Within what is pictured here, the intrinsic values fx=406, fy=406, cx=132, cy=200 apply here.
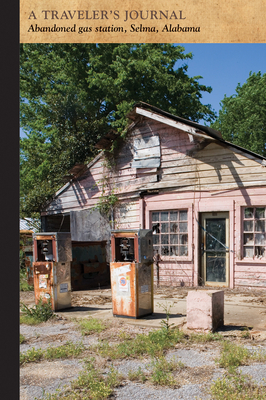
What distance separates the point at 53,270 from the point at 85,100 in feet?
46.1

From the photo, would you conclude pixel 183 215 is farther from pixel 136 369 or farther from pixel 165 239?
pixel 136 369

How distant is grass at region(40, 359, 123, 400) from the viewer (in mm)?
3887

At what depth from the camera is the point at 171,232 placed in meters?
12.1

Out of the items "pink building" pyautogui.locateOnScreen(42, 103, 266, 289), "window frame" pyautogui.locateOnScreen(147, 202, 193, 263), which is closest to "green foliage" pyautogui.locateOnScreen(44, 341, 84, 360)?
"pink building" pyautogui.locateOnScreen(42, 103, 266, 289)

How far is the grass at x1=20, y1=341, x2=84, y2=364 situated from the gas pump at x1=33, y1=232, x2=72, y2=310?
9.70 feet

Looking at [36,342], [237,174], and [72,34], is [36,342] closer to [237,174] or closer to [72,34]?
[72,34]

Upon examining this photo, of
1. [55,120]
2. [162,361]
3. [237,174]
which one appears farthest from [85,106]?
[162,361]

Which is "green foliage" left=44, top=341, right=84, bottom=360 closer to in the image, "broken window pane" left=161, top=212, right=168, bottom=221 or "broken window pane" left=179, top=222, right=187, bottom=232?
"broken window pane" left=179, top=222, right=187, bottom=232

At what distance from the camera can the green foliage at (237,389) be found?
3707 millimetres

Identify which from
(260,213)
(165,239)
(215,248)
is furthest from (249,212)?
(165,239)

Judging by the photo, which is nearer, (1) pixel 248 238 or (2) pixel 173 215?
(1) pixel 248 238

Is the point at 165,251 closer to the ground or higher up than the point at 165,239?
closer to the ground

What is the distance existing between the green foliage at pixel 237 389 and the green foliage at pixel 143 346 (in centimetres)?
129

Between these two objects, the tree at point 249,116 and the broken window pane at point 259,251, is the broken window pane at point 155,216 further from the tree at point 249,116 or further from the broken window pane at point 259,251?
the tree at point 249,116
